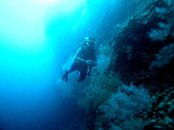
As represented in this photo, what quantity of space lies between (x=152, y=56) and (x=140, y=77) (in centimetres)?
70

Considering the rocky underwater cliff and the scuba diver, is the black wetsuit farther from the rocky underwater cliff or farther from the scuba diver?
the rocky underwater cliff

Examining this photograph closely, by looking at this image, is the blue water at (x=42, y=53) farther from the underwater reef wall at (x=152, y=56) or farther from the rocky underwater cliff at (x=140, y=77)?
the underwater reef wall at (x=152, y=56)

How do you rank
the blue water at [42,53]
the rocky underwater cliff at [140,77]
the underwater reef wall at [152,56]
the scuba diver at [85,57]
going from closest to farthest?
the underwater reef wall at [152,56], the rocky underwater cliff at [140,77], the scuba diver at [85,57], the blue water at [42,53]

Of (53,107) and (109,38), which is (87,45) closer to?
(109,38)

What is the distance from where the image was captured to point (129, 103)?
265 inches

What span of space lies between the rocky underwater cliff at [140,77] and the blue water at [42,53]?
72.9 inches

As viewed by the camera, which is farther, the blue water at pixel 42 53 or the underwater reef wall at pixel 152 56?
the blue water at pixel 42 53

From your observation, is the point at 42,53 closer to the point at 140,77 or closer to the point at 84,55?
the point at 84,55

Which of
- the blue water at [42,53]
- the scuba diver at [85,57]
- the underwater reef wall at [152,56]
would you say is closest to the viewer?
the underwater reef wall at [152,56]

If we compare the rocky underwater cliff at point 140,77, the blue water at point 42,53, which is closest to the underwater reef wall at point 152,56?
the rocky underwater cliff at point 140,77

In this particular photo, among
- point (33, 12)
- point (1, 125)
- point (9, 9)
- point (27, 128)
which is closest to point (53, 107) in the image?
point (27, 128)

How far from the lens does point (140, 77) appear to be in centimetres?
700

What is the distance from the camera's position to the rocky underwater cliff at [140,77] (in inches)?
238

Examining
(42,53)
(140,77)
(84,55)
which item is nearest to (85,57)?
(84,55)
